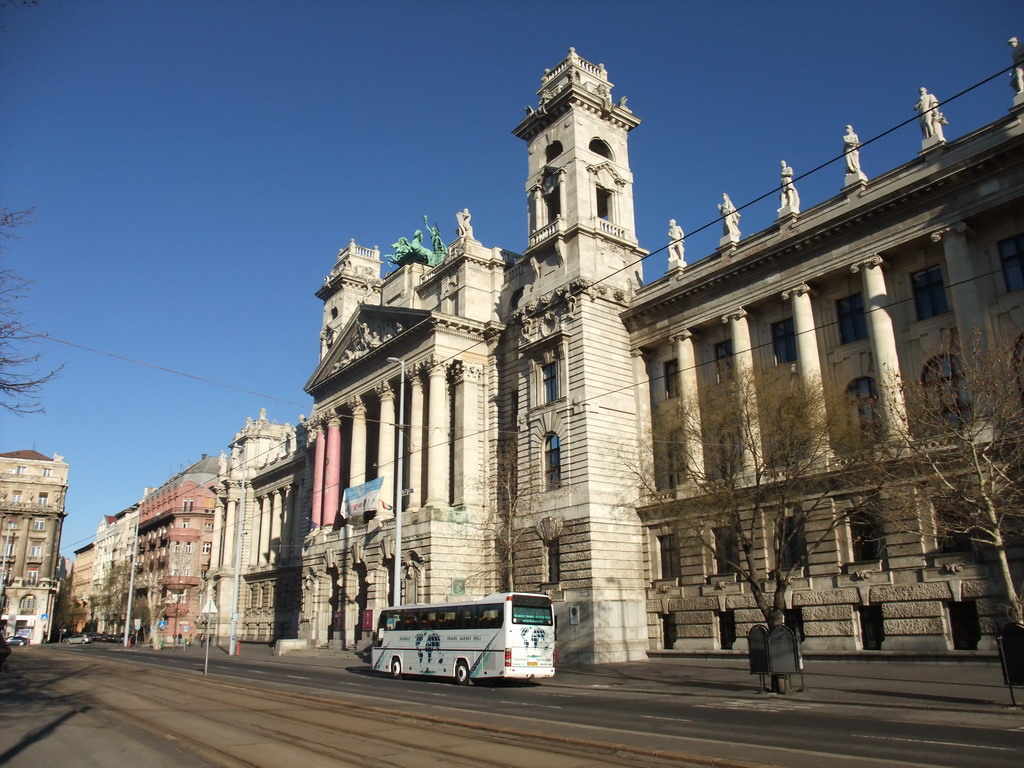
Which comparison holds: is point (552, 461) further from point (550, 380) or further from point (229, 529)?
point (229, 529)

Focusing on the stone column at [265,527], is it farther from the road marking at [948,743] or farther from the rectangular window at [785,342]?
the road marking at [948,743]

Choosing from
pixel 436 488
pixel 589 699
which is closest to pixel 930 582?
pixel 589 699

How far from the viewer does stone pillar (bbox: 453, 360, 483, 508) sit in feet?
154

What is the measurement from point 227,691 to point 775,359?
27.2m

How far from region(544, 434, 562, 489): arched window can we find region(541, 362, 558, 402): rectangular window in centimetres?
223

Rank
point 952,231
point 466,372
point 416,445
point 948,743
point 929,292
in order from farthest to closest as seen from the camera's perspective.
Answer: point 416,445, point 466,372, point 929,292, point 952,231, point 948,743

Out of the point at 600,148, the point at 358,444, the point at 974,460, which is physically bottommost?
the point at 974,460

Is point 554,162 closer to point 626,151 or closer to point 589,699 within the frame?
point 626,151

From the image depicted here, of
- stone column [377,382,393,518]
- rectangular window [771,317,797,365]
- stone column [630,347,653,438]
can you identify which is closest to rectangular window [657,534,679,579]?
stone column [630,347,653,438]

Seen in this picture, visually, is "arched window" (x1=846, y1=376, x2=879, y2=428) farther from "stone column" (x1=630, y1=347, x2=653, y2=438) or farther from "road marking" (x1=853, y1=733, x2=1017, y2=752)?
"road marking" (x1=853, y1=733, x2=1017, y2=752)

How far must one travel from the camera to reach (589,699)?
74.6 feet

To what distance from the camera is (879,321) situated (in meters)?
32.8

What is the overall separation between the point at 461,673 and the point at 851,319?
22383 mm

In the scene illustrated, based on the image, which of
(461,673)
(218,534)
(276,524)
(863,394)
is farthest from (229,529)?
(863,394)
